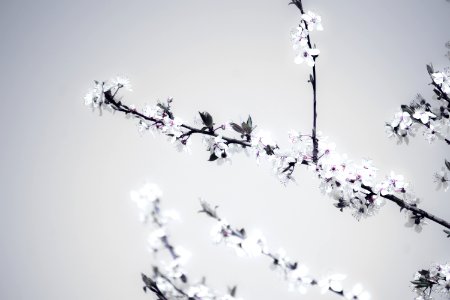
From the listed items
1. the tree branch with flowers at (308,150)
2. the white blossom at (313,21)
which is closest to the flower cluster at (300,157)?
the tree branch with flowers at (308,150)

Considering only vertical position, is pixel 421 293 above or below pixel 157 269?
above

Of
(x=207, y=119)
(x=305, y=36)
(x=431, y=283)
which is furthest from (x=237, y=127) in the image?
(x=431, y=283)

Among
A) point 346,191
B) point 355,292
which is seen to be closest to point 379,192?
point 346,191

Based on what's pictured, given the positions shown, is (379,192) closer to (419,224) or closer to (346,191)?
(346,191)

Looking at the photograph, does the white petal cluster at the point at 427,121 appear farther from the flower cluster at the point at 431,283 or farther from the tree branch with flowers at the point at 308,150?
the flower cluster at the point at 431,283

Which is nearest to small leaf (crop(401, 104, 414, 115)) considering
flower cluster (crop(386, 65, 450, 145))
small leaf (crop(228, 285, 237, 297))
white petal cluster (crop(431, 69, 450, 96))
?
flower cluster (crop(386, 65, 450, 145))

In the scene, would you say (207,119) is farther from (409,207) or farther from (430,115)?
(430,115)

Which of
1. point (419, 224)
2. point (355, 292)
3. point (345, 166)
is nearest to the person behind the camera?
point (355, 292)
